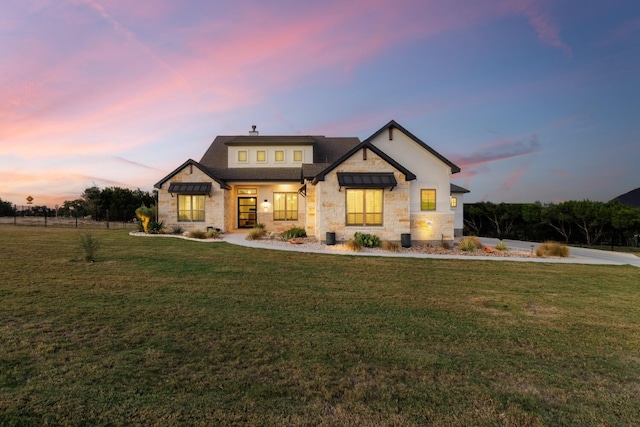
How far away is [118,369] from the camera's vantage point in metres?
3.34

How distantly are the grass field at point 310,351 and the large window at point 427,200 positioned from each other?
29.8 feet

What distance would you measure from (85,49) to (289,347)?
17299 millimetres

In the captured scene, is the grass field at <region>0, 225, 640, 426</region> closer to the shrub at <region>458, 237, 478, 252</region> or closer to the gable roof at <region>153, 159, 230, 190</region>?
the shrub at <region>458, 237, 478, 252</region>

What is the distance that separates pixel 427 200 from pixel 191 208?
1612cm

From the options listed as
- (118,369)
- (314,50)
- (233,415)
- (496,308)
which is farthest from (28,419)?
(314,50)

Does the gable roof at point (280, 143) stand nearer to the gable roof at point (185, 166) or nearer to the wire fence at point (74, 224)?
the gable roof at point (185, 166)

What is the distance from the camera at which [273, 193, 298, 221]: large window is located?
23359 mm

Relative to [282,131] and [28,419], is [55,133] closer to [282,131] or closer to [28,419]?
[282,131]

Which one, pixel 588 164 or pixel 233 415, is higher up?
pixel 588 164

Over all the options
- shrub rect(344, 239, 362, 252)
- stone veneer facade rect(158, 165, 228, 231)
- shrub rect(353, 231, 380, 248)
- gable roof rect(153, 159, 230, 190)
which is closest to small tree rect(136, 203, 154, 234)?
stone veneer facade rect(158, 165, 228, 231)

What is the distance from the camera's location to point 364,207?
1652cm

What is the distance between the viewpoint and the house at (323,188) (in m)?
16.2

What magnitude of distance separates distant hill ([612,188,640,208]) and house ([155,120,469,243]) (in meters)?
9.46

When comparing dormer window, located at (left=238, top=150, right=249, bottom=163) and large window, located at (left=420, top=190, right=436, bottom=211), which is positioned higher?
dormer window, located at (left=238, top=150, right=249, bottom=163)
